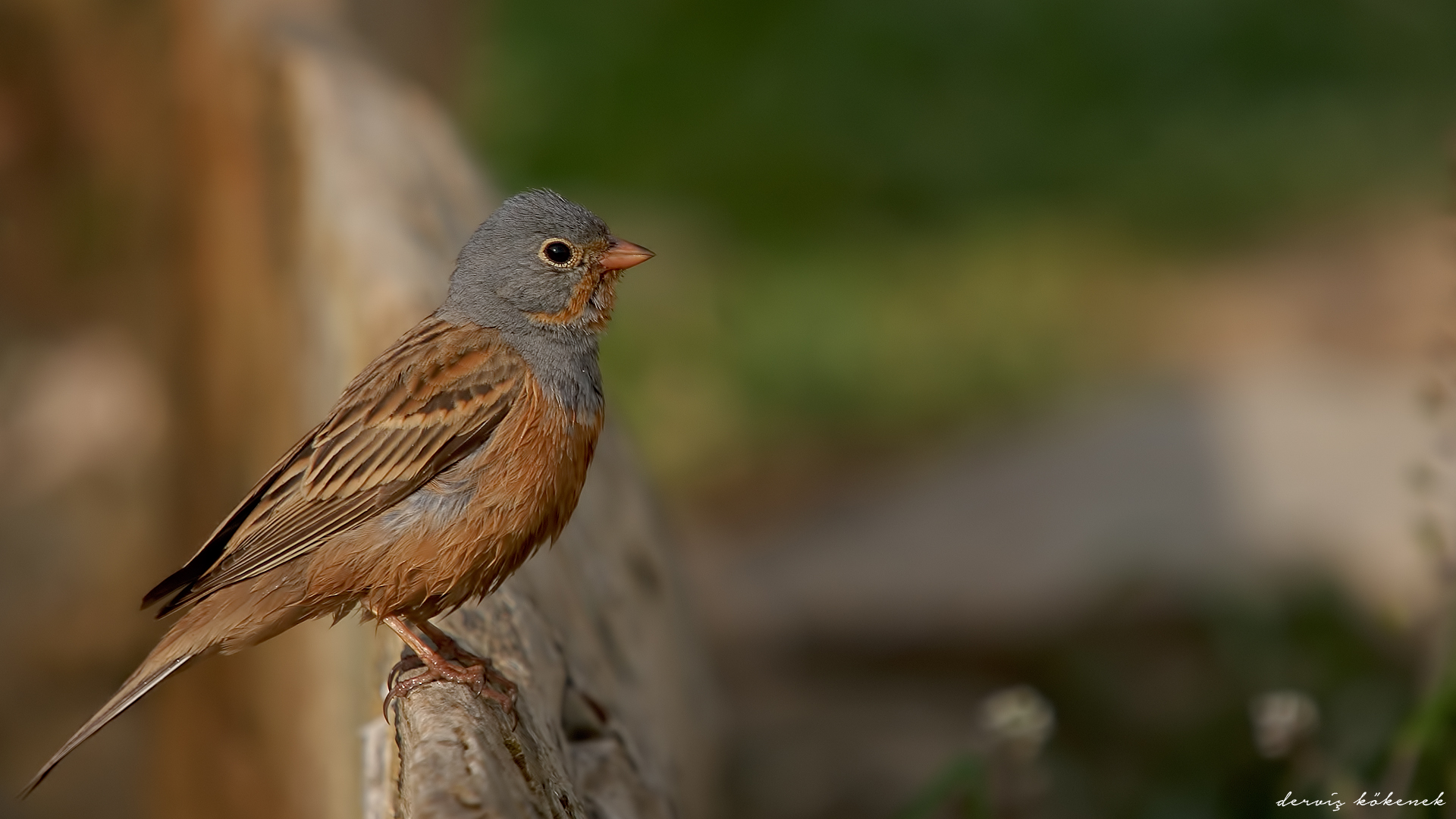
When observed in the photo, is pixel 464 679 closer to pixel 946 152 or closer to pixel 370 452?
pixel 370 452

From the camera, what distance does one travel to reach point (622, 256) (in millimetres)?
3990

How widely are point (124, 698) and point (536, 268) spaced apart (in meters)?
1.36

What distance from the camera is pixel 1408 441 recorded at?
793 centimetres

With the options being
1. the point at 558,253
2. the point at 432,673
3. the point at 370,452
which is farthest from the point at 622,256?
the point at 432,673

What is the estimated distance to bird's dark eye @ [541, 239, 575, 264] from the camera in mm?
3928

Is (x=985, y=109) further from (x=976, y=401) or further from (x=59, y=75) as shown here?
(x=59, y=75)

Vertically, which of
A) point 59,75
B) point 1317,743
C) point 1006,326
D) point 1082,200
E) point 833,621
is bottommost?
point 1317,743

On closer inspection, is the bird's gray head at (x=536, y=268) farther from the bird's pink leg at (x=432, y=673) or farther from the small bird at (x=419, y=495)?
the bird's pink leg at (x=432, y=673)

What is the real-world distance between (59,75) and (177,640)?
12.3 ft

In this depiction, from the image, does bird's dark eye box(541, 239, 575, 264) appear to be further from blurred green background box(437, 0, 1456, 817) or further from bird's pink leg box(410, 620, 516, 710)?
blurred green background box(437, 0, 1456, 817)

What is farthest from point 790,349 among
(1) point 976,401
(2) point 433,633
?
(2) point 433,633

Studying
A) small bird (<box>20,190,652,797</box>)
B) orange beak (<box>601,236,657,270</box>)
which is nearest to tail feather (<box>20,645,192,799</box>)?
small bird (<box>20,190,652,797</box>)

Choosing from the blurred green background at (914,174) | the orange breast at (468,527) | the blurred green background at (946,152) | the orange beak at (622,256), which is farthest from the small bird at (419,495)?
the blurred green background at (946,152)

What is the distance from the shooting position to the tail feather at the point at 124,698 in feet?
10.4
